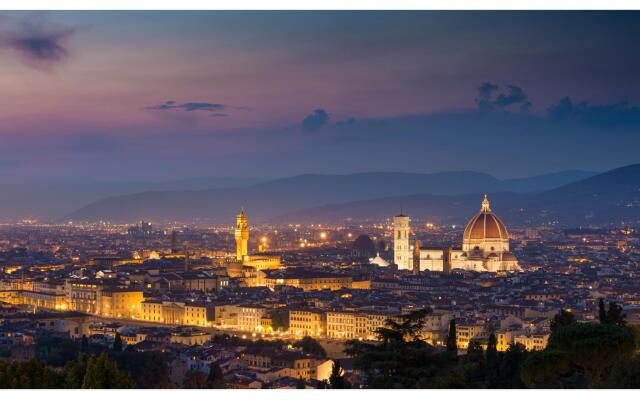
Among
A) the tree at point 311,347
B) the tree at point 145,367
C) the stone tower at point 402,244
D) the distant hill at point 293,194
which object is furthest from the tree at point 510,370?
the distant hill at point 293,194

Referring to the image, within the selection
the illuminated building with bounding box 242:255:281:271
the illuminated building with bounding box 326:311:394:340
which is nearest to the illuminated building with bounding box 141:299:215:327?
the illuminated building with bounding box 326:311:394:340

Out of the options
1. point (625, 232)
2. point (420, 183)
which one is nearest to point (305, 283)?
point (625, 232)

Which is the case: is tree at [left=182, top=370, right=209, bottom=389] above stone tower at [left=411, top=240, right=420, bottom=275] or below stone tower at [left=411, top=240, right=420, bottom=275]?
below

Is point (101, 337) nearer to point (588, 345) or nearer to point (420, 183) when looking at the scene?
point (588, 345)

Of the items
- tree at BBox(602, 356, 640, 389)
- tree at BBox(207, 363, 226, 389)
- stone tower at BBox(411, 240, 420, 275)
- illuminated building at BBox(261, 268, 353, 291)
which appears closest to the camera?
tree at BBox(602, 356, 640, 389)

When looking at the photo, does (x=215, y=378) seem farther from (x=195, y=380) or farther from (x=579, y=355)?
(x=579, y=355)

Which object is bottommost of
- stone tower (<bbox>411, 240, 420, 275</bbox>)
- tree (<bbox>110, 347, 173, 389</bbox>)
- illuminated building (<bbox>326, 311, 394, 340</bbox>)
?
tree (<bbox>110, 347, 173, 389</bbox>)

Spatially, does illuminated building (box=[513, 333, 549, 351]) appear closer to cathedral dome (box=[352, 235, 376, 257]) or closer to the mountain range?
cathedral dome (box=[352, 235, 376, 257])
